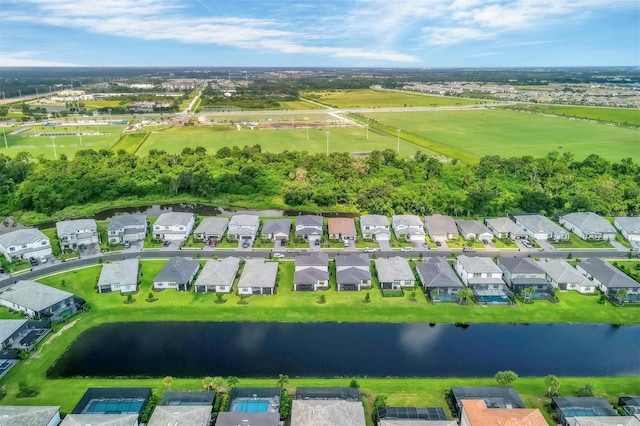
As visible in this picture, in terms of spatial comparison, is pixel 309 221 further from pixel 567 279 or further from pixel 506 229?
pixel 567 279

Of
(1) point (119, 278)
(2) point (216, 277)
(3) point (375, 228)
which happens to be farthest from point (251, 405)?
(3) point (375, 228)

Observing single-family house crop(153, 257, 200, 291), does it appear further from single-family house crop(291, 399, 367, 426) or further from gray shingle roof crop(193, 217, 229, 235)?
single-family house crop(291, 399, 367, 426)

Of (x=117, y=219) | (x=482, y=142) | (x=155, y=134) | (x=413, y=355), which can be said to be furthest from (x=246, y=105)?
(x=413, y=355)

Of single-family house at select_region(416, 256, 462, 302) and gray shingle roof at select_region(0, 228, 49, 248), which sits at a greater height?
gray shingle roof at select_region(0, 228, 49, 248)

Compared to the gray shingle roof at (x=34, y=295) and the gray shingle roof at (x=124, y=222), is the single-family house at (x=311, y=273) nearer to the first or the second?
→ the gray shingle roof at (x=34, y=295)

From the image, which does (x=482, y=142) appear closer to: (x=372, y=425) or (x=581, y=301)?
(x=581, y=301)

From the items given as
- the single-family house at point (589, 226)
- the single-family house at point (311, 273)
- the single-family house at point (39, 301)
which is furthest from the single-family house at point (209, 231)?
the single-family house at point (589, 226)

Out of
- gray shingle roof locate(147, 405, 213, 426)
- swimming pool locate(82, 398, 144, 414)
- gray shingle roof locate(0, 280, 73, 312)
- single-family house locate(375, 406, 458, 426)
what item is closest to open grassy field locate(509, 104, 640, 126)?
single-family house locate(375, 406, 458, 426)
